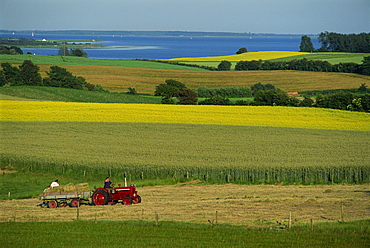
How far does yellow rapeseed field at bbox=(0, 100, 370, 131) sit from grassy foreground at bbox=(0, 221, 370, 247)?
91.8 ft

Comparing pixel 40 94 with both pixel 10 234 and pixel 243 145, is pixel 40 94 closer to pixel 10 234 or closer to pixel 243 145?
pixel 243 145

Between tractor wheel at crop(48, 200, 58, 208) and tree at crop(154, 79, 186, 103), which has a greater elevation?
tree at crop(154, 79, 186, 103)

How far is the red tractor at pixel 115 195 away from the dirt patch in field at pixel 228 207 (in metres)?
A: 0.35

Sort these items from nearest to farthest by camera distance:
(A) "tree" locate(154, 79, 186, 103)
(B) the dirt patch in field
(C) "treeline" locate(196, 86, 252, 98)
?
1. (B) the dirt patch in field
2. (A) "tree" locate(154, 79, 186, 103)
3. (C) "treeline" locate(196, 86, 252, 98)

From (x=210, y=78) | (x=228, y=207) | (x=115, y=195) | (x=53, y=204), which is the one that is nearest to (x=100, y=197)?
(x=115, y=195)

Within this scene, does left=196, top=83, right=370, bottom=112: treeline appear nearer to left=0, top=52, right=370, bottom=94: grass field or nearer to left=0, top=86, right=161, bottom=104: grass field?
left=0, top=86, right=161, bottom=104: grass field

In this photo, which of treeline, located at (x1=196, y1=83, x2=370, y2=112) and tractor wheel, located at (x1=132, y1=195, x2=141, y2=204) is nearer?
tractor wheel, located at (x1=132, y1=195, x2=141, y2=204)

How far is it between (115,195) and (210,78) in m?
70.5

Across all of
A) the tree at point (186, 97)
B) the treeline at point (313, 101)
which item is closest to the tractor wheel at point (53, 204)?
the treeline at point (313, 101)

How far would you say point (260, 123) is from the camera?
49.3 meters

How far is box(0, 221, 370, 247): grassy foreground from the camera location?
19141 mm

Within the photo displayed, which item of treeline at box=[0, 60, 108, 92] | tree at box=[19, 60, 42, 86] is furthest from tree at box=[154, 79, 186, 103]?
tree at box=[19, 60, 42, 86]

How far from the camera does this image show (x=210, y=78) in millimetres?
95375

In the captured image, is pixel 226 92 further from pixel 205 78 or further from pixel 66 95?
pixel 66 95
